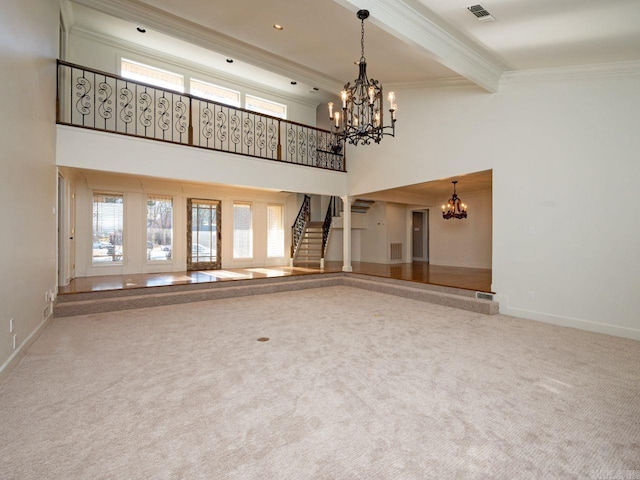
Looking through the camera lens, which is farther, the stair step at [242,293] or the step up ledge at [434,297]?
the step up ledge at [434,297]

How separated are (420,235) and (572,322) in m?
8.53

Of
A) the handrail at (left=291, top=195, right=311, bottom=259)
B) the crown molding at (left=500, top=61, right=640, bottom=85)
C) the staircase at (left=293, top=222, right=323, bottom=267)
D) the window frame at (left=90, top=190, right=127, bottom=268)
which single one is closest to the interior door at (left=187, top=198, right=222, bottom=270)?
the window frame at (left=90, top=190, right=127, bottom=268)

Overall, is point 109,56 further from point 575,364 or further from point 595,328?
point 595,328

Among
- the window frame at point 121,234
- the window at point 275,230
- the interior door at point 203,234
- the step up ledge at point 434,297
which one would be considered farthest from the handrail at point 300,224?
the window frame at point 121,234

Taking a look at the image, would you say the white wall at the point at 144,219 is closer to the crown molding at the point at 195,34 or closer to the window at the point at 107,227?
the window at the point at 107,227

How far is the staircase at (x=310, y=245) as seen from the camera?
36.1 feet

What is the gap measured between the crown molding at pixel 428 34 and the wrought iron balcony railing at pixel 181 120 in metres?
2.95

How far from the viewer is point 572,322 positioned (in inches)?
188

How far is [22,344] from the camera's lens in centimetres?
344

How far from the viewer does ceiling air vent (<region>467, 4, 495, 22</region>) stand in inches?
138

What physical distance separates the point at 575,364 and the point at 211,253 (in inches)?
332

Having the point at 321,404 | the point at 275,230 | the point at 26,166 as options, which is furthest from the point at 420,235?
the point at 26,166

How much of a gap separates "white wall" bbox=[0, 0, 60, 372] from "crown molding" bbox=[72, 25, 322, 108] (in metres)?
2.86

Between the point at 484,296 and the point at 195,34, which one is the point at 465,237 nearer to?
the point at 484,296
